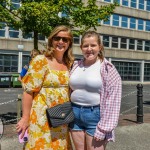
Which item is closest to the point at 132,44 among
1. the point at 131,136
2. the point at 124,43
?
the point at 124,43

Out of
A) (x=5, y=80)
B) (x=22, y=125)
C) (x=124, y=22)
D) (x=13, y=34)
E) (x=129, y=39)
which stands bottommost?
(x=5, y=80)

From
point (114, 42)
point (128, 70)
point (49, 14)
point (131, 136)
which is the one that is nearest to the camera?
point (131, 136)

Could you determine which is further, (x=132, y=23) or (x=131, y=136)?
(x=132, y=23)

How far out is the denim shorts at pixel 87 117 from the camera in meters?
2.92

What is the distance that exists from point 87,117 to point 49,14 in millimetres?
4975

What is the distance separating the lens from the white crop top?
287 centimetres

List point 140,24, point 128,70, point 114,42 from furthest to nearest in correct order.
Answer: point 140,24, point 128,70, point 114,42

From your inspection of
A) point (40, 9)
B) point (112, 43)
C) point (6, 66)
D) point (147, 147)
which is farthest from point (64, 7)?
point (112, 43)

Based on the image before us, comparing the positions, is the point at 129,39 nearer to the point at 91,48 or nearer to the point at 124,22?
the point at 124,22

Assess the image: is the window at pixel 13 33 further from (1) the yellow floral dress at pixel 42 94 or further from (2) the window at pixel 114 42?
(1) the yellow floral dress at pixel 42 94

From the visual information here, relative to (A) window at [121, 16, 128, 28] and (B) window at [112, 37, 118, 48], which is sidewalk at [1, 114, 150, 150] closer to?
(B) window at [112, 37, 118, 48]

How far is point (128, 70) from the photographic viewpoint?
42.0 metres

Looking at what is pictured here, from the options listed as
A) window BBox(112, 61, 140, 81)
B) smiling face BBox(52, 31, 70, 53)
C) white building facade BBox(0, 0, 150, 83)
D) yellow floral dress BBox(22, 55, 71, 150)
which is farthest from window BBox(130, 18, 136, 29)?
yellow floral dress BBox(22, 55, 71, 150)

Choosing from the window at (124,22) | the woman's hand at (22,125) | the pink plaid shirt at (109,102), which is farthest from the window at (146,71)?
the woman's hand at (22,125)
